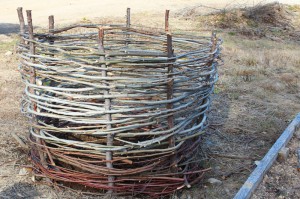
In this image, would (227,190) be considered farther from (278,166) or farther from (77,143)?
(77,143)

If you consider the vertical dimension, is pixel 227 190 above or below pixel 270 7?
below

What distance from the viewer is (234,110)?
4961 mm

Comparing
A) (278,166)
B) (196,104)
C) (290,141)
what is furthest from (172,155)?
(290,141)

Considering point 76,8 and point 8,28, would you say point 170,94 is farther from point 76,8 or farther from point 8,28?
point 76,8

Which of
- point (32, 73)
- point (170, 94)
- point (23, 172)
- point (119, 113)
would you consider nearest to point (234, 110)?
point (170, 94)

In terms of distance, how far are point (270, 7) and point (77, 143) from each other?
30.7 ft

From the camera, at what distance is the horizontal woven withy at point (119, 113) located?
2746 millimetres

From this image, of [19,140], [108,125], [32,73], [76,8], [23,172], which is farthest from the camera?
[76,8]

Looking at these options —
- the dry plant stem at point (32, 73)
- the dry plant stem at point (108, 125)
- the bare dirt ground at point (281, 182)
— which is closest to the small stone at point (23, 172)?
the dry plant stem at point (32, 73)

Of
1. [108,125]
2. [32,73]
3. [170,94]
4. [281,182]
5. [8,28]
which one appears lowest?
[281,182]

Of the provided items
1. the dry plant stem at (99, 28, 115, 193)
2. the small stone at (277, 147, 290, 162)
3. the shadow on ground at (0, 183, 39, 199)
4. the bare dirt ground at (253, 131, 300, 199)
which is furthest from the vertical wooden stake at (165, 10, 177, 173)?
the shadow on ground at (0, 183, 39, 199)

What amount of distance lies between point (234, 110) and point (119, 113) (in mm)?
2463

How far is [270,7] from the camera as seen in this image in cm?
1100

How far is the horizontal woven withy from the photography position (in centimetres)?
275
